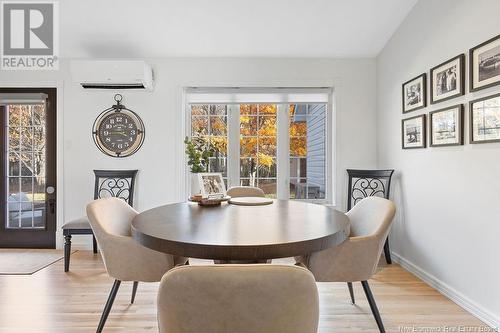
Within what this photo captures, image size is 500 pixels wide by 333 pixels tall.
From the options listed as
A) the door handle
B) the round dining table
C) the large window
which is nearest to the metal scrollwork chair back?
the door handle

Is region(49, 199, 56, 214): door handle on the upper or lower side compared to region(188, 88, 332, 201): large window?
lower

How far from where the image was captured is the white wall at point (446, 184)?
82.4 inches

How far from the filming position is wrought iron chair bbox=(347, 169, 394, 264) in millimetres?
3344

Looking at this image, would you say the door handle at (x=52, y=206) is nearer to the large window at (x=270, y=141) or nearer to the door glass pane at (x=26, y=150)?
the door glass pane at (x=26, y=150)

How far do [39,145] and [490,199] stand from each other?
15.3 ft

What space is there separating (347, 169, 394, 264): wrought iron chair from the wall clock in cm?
259

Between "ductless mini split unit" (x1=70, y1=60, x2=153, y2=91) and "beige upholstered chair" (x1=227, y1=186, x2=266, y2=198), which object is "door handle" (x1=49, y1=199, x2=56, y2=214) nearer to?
"ductless mini split unit" (x1=70, y1=60, x2=153, y2=91)

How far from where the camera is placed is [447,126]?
8.27 feet

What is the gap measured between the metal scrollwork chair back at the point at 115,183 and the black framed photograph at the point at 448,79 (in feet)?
10.6

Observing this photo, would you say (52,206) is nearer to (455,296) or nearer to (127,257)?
(127,257)

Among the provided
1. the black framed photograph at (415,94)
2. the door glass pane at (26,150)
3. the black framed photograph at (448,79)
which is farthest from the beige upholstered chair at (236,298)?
the door glass pane at (26,150)

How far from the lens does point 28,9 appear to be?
3.22 meters

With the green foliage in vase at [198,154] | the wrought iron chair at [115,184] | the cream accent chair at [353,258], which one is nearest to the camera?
the cream accent chair at [353,258]

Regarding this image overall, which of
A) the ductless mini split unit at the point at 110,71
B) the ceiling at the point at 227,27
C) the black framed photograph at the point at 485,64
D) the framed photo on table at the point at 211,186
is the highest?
the ceiling at the point at 227,27
